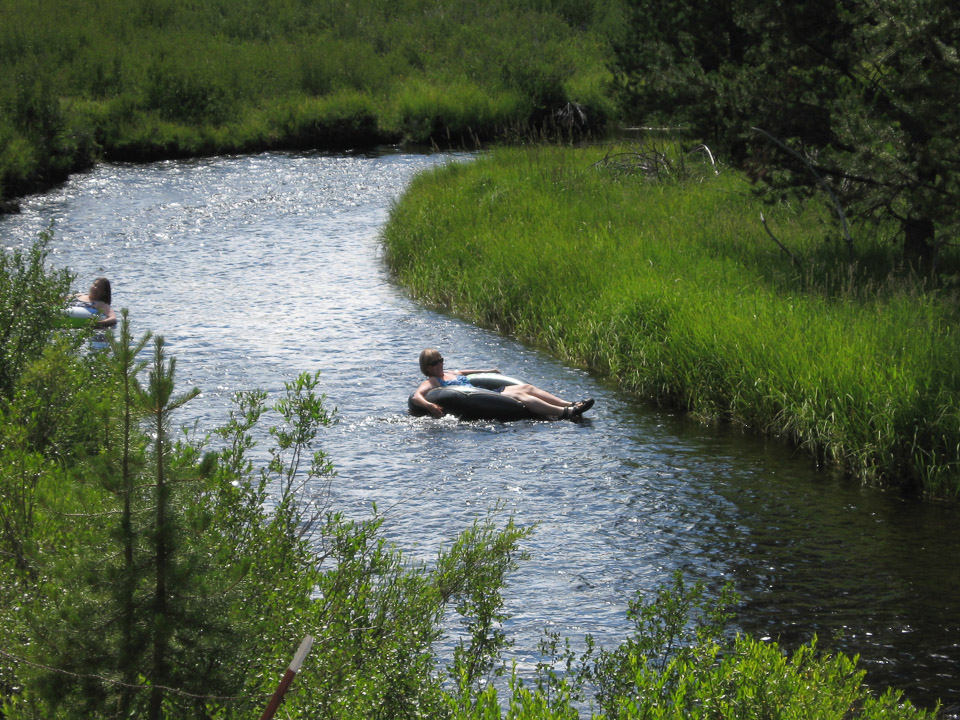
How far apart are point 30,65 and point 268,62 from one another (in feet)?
27.6

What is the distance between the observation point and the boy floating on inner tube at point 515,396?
10625 mm

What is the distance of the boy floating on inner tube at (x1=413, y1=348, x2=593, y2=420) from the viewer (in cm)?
1062

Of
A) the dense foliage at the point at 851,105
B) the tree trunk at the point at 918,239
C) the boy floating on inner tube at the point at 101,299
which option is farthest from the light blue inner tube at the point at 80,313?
the tree trunk at the point at 918,239

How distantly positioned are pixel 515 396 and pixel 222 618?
7.53 metres

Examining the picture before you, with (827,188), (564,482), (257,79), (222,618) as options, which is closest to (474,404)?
(564,482)

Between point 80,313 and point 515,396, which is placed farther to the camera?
point 80,313

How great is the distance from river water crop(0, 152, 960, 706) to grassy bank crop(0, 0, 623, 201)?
919 centimetres

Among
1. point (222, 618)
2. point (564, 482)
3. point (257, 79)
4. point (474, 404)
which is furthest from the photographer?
point (257, 79)

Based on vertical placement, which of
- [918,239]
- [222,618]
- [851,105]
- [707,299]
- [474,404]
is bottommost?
[474,404]

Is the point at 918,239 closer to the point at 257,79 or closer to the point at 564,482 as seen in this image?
the point at 564,482

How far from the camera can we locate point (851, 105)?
12453 millimetres

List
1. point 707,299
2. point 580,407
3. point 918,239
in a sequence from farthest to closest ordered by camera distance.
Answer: point 918,239 → point 707,299 → point 580,407

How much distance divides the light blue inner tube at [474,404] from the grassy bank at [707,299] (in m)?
1.61

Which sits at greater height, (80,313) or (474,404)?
(80,313)
